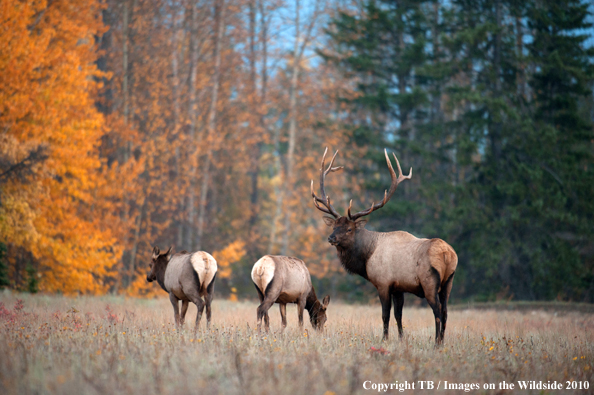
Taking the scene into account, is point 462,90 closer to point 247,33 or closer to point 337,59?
point 337,59

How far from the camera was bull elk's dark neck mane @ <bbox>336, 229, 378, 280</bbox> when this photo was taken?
30.1 feet

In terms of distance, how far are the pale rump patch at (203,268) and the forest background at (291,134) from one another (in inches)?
221

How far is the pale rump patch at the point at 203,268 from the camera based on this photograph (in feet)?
30.5

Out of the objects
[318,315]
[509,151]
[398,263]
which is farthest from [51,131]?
[509,151]

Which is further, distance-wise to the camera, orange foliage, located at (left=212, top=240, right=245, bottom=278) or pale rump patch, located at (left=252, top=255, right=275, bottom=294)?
orange foliage, located at (left=212, top=240, right=245, bottom=278)

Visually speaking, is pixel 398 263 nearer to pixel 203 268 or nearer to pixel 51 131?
pixel 203 268

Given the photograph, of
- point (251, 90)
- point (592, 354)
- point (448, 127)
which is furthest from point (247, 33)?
point (592, 354)

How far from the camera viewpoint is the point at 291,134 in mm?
24000

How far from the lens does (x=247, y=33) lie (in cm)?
2527

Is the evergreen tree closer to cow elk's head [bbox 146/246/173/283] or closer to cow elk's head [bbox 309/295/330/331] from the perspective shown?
cow elk's head [bbox 309/295/330/331]

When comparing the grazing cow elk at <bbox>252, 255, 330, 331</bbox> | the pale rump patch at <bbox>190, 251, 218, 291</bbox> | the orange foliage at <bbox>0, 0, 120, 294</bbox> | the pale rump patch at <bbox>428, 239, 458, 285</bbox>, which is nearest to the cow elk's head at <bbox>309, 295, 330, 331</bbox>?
the grazing cow elk at <bbox>252, 255, 330, 331</bbox>

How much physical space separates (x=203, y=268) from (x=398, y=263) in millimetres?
3203

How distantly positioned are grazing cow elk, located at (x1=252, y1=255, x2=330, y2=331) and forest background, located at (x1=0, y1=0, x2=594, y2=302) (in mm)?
6559

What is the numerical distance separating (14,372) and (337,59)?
68.0ft
